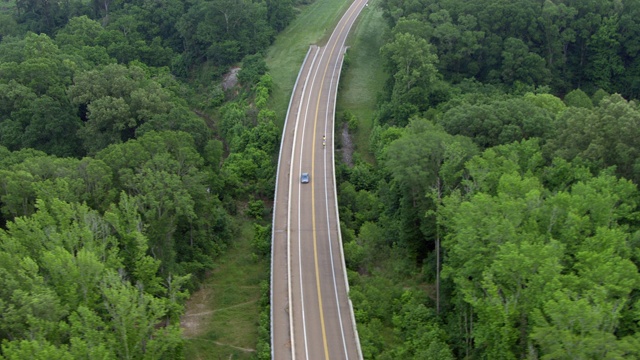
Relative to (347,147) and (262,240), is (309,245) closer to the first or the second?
(262,240)

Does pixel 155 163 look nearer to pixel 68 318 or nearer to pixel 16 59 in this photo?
pixel 68 318

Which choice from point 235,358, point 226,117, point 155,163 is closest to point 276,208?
point 155,163

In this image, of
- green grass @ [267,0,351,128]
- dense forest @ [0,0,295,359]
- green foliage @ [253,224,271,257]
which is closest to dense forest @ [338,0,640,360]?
green foliage @ [253,224,271,257]

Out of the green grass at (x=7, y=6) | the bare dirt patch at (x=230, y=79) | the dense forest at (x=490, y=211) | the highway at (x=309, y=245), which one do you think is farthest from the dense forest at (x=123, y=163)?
the dense forest at (x=490, y=211)

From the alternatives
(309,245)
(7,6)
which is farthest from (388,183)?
(7,6)

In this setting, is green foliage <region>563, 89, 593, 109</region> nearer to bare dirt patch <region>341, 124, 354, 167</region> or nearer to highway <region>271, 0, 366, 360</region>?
bare dirt patch <region>341, 124, 354, 167</region>

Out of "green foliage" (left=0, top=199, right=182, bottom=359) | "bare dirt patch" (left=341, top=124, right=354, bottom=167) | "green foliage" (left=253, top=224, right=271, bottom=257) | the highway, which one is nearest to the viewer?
"green foliage" (left=0, top=199, right=182, bottom=359)
